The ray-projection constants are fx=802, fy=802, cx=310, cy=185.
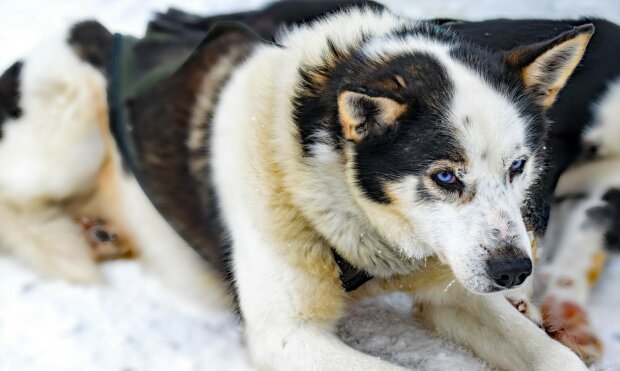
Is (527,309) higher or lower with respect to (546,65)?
lower

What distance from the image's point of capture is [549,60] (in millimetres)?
2600

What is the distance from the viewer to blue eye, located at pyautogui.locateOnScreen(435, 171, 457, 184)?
2.37 m

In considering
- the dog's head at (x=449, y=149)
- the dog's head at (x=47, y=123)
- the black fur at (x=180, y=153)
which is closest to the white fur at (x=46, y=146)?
the dog's head at (x=47, y=123)

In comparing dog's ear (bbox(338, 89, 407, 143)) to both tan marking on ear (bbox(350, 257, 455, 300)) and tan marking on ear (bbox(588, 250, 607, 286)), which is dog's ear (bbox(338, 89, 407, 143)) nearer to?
tan marking on ear (bbox(350, 257, 455, 300))

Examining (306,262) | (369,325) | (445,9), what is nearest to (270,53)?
(306,262)

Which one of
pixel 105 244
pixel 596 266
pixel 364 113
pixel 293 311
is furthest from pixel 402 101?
pixel 105 244

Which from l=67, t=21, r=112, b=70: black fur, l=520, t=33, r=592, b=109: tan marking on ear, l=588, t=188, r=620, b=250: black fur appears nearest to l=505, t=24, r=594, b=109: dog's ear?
l=520, t=33, r=592, b=109: tan marking on ear

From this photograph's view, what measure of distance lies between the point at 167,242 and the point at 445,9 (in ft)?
10.8

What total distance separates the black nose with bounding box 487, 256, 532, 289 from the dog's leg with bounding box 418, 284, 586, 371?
1.70ft

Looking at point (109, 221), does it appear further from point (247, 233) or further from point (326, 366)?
point (326, 366)

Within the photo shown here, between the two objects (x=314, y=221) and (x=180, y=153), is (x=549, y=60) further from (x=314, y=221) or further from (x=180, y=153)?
(x=180, y=153)

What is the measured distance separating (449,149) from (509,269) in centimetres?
39

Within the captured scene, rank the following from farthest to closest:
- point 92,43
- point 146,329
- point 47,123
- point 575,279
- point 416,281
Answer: point 92,43 < point 47,123 < point 575,279 < point 146,329 < point 416,281

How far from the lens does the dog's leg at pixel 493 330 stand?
2719 millimetres
